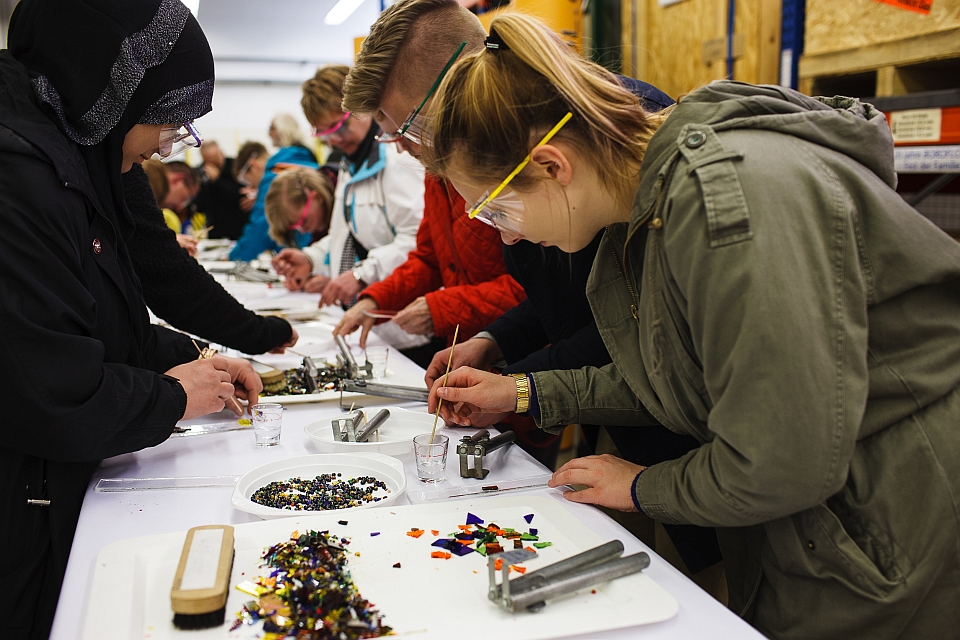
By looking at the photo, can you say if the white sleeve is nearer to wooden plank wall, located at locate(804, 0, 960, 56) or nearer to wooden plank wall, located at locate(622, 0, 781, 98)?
wooden plank wall, located at locate(622, 0, 781, 98)

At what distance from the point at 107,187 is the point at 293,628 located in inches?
40.6

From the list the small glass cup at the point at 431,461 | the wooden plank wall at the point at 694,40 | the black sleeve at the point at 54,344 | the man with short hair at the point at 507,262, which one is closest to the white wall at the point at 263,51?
the man with short hair at the point at 507,262

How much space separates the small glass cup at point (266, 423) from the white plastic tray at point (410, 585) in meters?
0.47

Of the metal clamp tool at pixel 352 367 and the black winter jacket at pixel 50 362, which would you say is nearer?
the black winter jacket at pixel 50 362

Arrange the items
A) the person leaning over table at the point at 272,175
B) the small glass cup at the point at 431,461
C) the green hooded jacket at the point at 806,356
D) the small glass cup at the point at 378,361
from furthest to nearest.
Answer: the person leaning over table at the point at 272,175 < the small glass cup at the point at 378,361 < the small glass cup at the point at 431,461 < the green hooded jacket at the point at 806,356

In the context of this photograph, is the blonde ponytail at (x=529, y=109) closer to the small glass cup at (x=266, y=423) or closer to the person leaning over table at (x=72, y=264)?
the person leaning over table at (x=72, y=264)

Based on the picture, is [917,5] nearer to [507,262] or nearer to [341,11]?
[507,262]

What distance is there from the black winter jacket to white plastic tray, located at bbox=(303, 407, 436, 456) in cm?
33

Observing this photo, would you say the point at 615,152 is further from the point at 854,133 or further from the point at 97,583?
the point at 97,583

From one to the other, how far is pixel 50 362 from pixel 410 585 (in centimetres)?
70

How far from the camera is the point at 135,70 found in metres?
1.40

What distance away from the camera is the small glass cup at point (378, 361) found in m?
2.23

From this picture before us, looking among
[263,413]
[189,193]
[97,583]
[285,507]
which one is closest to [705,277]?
[285,507]

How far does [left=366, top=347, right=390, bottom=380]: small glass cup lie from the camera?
223 centimetres
